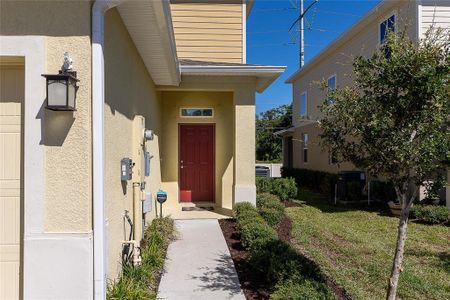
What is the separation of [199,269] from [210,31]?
7498 mm

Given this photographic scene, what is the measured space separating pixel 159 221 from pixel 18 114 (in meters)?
3.83

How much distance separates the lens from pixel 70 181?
296cm

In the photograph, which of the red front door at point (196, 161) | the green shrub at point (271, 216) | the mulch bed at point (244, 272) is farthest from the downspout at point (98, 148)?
the red front door at point (196, 161)

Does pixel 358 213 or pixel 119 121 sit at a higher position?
pixel 119 121

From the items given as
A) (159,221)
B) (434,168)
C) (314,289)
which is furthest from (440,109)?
(159,221)

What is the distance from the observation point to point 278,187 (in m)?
11.5

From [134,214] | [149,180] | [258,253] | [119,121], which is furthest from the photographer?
[149,180]

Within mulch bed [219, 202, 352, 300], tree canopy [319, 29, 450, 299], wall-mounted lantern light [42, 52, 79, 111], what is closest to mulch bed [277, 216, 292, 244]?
mulch bed [219, 202, 352, 300]

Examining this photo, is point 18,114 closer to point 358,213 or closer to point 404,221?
point 404,221

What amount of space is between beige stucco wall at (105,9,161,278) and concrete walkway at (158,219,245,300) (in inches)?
29.2

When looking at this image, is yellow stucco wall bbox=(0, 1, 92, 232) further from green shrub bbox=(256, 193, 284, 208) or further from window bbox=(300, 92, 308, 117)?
window bbox=(300, 92, 308, 117)

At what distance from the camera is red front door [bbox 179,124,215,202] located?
9.55 meters

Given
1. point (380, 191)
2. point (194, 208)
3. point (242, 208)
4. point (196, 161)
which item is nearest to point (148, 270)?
point (242, 208)

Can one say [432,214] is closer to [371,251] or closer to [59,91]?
[371,251]
